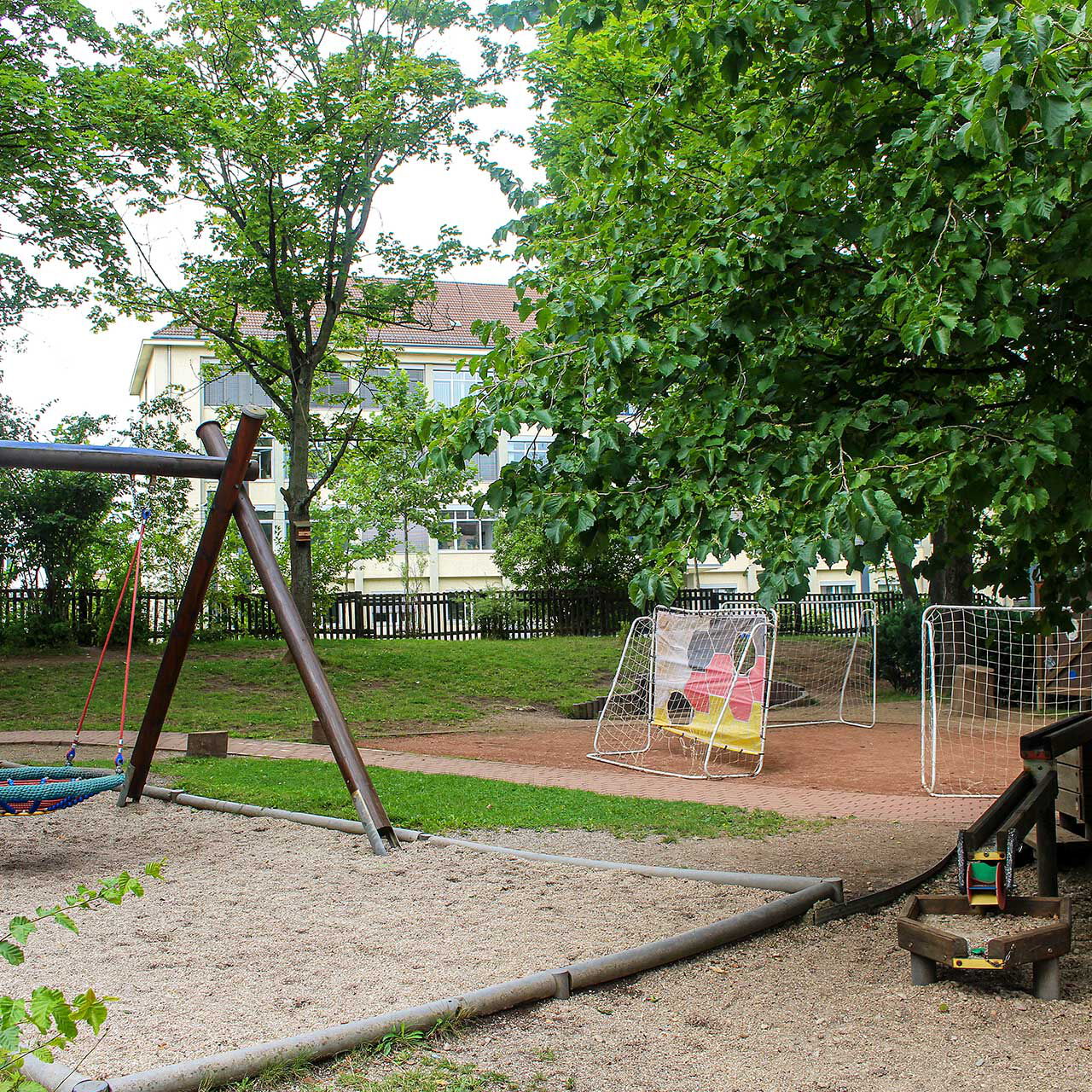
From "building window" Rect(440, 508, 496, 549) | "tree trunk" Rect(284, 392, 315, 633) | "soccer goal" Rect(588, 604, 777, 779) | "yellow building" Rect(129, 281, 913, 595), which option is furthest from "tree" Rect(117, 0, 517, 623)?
"building window" Rect(440, 508, 496, 549)

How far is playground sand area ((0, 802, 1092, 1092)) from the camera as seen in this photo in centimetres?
351

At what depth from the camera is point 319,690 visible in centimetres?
677

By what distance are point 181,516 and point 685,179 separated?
1995 centimetres

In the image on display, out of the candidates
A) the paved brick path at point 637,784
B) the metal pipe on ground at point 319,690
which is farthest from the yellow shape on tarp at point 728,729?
the metal pipe on ground at point 319,690

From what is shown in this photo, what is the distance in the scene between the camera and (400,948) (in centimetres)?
462

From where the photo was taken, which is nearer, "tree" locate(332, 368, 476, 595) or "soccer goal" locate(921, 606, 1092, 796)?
"soccer goal" locate(921, 606, 1092, 796)

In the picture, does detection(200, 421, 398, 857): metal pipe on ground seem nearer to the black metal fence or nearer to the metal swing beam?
the metal swing beam

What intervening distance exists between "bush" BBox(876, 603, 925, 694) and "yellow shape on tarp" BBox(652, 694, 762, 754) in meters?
8.52

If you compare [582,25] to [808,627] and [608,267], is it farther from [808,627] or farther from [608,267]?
[808,627]

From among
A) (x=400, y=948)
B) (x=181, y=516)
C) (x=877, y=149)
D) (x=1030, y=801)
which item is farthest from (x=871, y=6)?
(x=181, y=516)

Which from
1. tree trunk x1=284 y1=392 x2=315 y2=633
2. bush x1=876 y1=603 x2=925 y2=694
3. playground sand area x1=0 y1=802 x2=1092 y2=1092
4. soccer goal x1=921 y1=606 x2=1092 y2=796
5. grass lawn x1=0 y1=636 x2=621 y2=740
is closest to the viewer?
playground sand area x1=0 y1=802 x2=1092 y2=1092

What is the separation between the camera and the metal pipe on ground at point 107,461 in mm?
6539

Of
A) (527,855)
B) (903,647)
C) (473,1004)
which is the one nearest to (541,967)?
(473,1004)

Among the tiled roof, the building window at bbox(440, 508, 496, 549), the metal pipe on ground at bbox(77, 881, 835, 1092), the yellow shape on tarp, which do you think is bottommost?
the metal pipe on ground at bbox(77, 881, 835, 1092)
